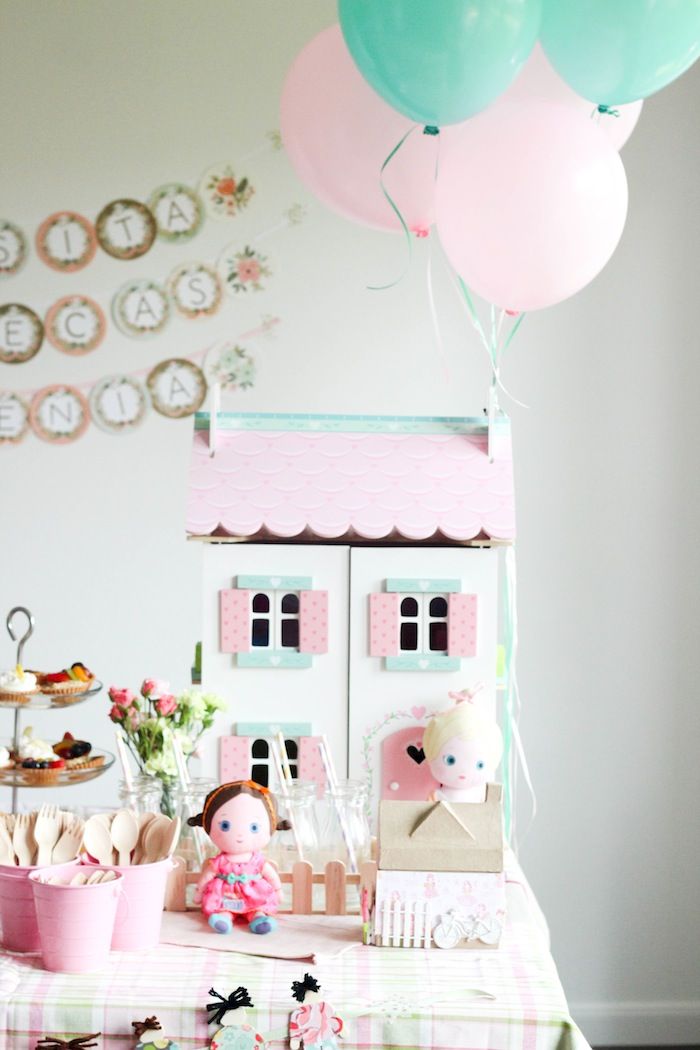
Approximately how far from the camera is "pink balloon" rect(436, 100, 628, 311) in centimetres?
145

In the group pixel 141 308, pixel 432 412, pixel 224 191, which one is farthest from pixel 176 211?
pixel 432 412

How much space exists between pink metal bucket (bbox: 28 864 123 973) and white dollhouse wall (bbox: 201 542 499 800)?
463mm

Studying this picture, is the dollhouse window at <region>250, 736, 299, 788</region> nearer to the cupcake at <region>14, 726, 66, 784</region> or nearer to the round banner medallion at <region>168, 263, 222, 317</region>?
the cupcake at <region>14, 726, 66, 784</region>

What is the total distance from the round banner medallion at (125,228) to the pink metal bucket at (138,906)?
185cm

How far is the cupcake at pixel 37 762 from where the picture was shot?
172cm

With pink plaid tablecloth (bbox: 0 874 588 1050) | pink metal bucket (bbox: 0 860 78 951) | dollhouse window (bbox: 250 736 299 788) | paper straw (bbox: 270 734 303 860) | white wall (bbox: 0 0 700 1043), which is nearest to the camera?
pink plaid tablecloth (bbox: 0 874 588 1050)

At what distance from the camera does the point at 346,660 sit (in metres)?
1.81

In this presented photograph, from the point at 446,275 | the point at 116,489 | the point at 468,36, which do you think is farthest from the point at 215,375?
the point at 468,36

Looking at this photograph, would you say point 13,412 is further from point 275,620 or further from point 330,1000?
point 330,1000

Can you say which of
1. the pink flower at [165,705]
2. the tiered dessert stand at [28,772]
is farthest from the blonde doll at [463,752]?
the tiered dessert stand at [28,772]

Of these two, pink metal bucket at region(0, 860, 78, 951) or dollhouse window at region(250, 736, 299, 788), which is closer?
pink metal bucket at region(0, 860, 78, 951)

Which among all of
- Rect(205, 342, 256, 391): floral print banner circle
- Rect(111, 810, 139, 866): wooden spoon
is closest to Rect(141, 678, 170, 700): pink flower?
Rect(111, 810, 139, 866): wooden spoon

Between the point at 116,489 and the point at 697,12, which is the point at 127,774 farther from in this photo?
the point at 116,489

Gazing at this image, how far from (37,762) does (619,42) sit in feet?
4.09
